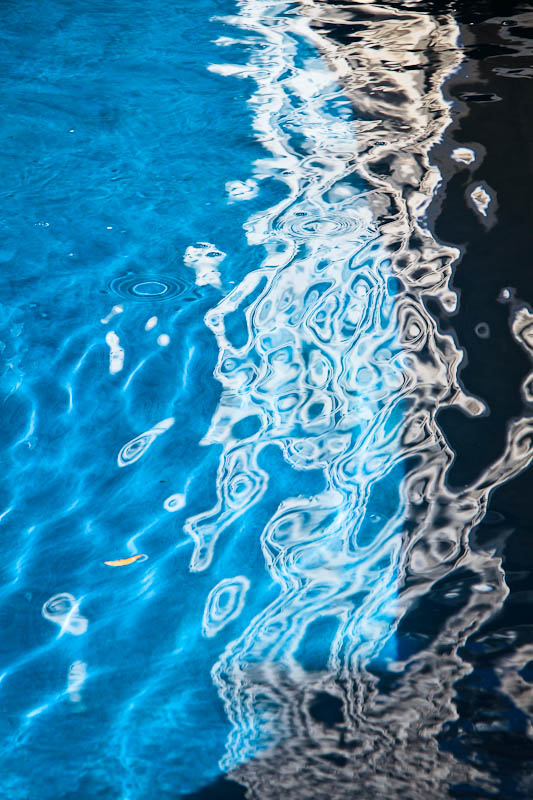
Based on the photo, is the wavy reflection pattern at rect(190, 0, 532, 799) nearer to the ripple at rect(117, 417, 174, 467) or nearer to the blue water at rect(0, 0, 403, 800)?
the blue water at rect(0, 0, 403, 800)

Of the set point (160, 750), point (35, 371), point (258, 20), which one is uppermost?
point (258, 20)

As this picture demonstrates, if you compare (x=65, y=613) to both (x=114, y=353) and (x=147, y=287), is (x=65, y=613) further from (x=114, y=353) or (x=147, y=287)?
(x=147, y=287)

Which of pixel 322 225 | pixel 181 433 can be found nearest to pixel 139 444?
pixel 181 433

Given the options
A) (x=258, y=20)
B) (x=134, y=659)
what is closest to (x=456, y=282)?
(x=134, y=659)

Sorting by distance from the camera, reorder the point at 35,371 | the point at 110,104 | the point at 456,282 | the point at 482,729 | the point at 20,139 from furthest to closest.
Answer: the point at 110,104, the point at 20,139, the point at 456,282, the point at 35,371, the point at 482,729

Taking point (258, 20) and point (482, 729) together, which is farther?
point (258, 20)

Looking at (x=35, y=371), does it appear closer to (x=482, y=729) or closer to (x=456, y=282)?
(x=456, y=282)
